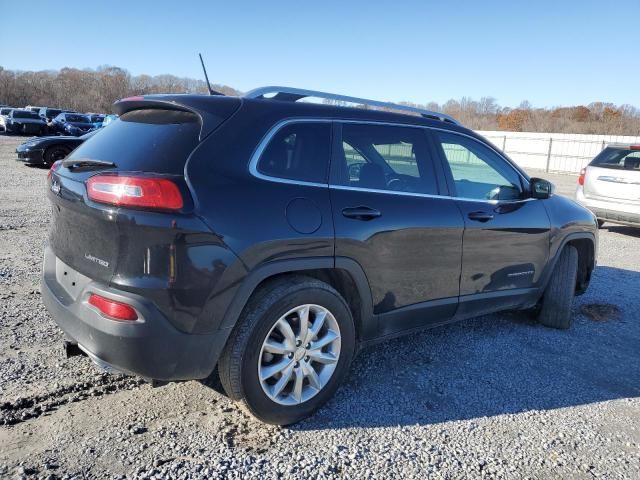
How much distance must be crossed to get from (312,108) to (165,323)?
157 centimetres

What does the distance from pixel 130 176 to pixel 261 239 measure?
72 cm

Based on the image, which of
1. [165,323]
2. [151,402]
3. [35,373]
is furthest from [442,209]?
[35,373]

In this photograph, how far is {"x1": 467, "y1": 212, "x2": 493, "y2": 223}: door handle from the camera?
3.87 m

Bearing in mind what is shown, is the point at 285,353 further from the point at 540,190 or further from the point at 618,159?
the point at 618,159

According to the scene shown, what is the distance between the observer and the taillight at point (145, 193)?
2.51m

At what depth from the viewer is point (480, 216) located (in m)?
3.93

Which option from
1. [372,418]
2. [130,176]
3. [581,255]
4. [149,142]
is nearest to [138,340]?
[130,176]

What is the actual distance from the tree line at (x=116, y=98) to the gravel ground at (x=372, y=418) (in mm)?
55978

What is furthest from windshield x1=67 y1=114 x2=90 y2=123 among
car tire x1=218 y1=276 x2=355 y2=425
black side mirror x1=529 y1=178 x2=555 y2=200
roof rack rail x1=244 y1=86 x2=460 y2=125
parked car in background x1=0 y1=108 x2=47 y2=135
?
car tire x1=218 y1=276 x2=355 y2=425

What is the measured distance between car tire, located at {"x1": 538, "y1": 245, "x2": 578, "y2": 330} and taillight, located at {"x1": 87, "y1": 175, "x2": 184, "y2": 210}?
3.68 meters

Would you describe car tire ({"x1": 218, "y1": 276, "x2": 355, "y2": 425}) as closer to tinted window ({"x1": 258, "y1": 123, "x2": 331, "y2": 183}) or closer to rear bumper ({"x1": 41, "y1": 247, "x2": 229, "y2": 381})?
rear bumper ({"x1": 41, "y1": 247, "x2": 229, "y2": 381})

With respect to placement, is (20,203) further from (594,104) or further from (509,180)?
(594,104)

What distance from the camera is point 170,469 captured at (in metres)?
2.58

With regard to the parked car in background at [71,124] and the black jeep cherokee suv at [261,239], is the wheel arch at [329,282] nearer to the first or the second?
the black jeep cherokee suv at [261,239]
